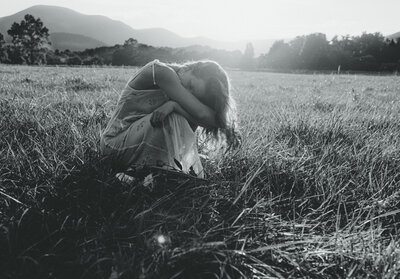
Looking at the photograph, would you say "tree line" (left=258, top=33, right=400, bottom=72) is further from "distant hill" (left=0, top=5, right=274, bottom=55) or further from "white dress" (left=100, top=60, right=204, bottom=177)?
"distant hill" (left=0, top=5, right=274, bottom=55)

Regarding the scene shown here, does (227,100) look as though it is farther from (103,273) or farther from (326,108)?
(326,108)

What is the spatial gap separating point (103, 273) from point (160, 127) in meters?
0.97

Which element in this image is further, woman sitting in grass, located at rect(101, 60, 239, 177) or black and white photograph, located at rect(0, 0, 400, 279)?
woman sitting in grass, located at rect(101, 60, 239, 177)

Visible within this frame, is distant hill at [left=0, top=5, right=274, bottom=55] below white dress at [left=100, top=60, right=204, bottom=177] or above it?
above

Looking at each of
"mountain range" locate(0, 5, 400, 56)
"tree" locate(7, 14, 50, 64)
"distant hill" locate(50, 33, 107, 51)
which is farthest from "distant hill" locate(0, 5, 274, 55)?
"tree" locate(7, 14, 50, 64)

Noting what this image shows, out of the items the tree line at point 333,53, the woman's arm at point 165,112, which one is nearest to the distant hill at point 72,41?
the tree line at point 333,53

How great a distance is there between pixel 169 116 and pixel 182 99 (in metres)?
0.17

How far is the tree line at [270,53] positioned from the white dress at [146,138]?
33.4 m

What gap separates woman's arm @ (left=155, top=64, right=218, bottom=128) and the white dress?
0.09 m

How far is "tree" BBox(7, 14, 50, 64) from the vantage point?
56938 mm

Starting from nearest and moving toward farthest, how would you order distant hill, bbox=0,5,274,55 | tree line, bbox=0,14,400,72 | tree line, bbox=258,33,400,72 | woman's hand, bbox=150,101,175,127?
woman's hand, bbox=150,101,175,127 < tree line, bbox=0,14,400,72 < tree line, bbox=258,33,400,72 < distant hill, bbox=0,5,274,55

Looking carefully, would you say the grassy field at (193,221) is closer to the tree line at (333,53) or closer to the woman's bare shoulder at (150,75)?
the woman's bare shoulder at (150,75)

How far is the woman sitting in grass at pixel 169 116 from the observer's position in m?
1.93

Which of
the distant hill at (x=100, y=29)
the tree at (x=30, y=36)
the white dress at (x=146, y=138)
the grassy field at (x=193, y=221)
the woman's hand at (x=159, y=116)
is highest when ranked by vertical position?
the distant hill at (x=100, y=29)
